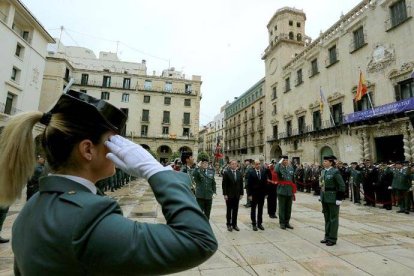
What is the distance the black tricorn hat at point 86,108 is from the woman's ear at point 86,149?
0.09m

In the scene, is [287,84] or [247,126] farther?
[247,126]

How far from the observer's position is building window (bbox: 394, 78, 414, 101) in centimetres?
1494

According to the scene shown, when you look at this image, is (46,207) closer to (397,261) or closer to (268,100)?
(397,261)

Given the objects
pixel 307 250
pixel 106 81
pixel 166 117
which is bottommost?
pixel 307 250

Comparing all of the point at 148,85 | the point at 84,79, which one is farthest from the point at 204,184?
the point at 84,79

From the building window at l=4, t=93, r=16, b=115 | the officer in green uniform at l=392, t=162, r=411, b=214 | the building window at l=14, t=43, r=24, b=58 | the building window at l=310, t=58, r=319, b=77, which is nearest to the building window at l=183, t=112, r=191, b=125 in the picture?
the building window at l=310, t=58, r=319, b=77

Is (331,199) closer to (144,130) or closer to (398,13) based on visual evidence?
(398,13)

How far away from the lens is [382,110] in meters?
15.2

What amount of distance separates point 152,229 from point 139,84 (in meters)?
40.9

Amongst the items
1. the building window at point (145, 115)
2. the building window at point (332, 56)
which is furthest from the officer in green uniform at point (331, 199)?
the building window at point (145, 115)

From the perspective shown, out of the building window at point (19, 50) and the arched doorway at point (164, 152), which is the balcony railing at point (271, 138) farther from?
the building window at point (19, 50)

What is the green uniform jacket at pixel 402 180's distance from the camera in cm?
943

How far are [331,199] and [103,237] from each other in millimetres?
5756

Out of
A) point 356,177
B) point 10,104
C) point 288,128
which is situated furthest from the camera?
point 288,128
